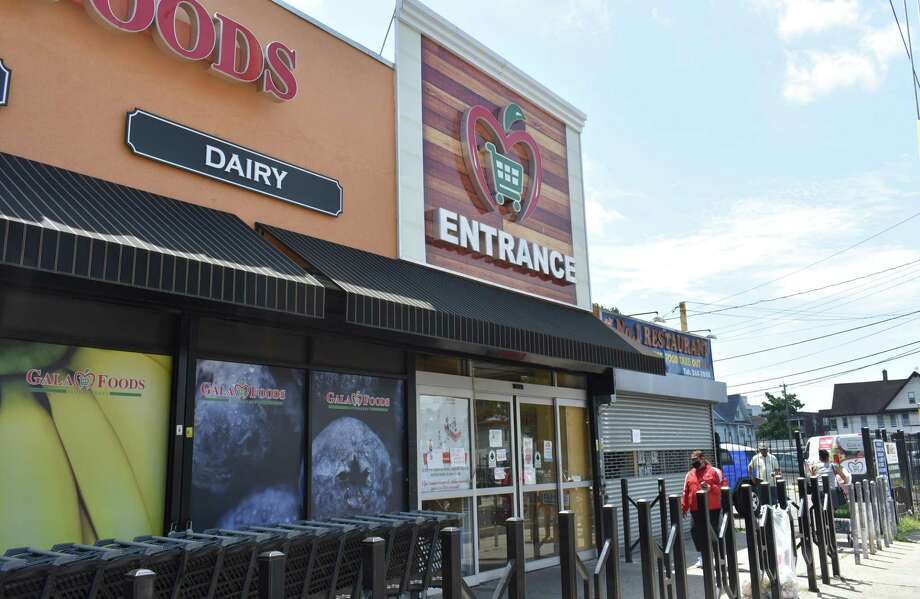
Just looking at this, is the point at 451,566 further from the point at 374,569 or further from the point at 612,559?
the point at 612,559

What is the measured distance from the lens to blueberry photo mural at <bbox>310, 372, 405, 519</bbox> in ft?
23.7

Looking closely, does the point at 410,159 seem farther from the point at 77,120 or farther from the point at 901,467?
the point at 901,467

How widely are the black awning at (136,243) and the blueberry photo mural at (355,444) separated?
1.81 m

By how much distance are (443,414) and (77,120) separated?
520 cm

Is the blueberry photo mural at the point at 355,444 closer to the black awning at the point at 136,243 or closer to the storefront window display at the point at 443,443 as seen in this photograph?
the storefront window display at the point at 443,443

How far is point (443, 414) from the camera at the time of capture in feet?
29.3

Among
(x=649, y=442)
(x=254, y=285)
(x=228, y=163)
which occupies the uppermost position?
(x=228, y=163)

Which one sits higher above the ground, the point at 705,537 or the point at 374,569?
the point at 374,569

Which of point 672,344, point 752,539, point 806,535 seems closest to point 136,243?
point 752,539

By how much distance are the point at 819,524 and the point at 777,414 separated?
2915 inches

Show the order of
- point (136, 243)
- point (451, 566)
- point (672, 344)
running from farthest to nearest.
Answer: point (672, 344) < point (136, 243) < point (451, 566)

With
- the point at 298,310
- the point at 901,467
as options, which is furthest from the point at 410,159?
the point at 901,467

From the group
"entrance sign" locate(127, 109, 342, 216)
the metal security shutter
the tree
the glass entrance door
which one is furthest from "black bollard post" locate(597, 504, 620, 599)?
the tree

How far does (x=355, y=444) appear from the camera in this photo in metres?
7.61
